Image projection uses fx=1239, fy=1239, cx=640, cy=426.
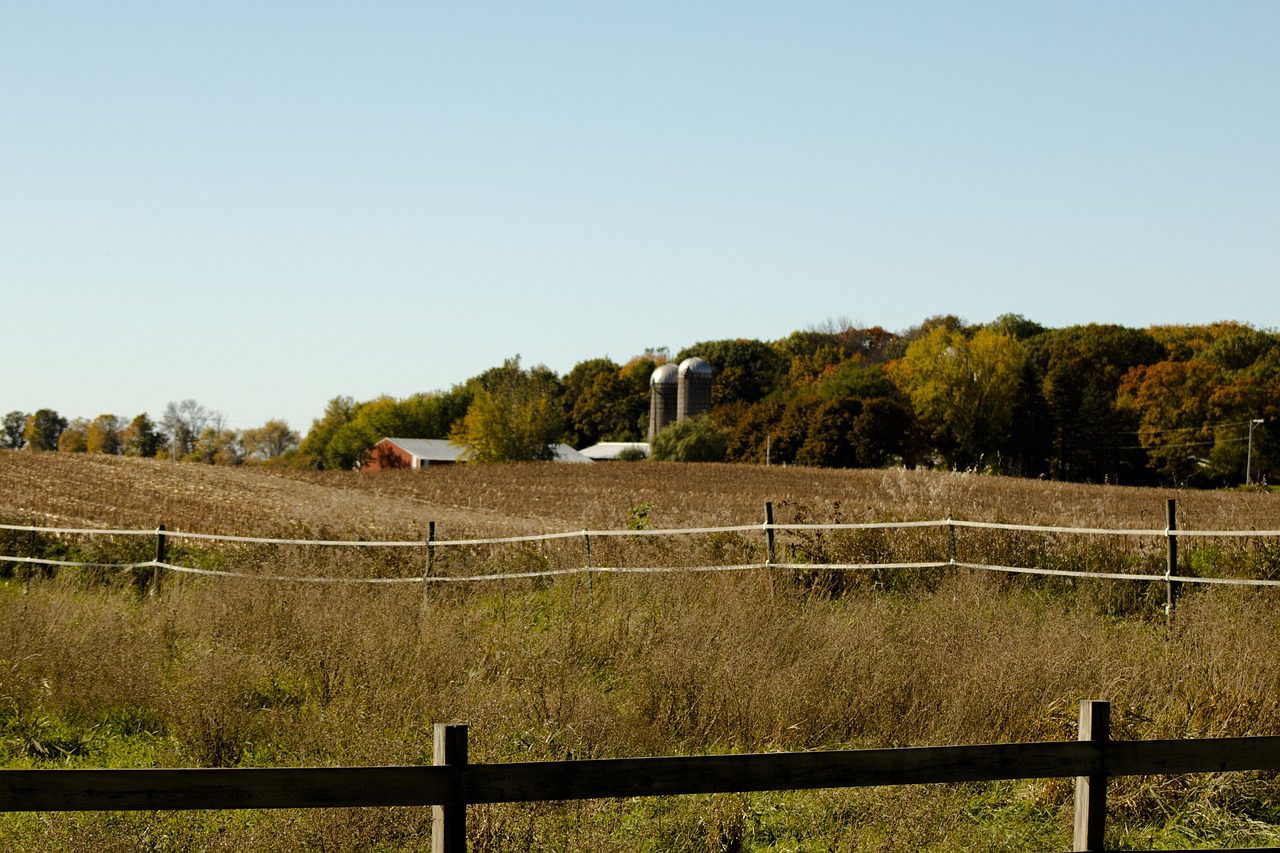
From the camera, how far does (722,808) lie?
6.62 metres

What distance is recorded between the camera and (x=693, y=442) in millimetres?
82188

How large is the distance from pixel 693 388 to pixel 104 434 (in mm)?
100987

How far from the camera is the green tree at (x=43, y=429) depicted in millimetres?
166875

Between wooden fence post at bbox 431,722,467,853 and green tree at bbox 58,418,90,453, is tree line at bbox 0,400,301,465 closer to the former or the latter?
green tree at bbox 58,418,90,453

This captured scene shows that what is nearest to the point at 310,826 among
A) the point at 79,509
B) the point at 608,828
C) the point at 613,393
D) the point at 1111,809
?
the point at 608,828

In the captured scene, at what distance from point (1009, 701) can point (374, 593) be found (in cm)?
755

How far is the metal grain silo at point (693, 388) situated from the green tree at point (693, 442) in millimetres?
21037

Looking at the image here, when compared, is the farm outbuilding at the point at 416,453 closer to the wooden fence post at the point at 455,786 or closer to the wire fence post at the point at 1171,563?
the wire fence post at the point at 1171,563

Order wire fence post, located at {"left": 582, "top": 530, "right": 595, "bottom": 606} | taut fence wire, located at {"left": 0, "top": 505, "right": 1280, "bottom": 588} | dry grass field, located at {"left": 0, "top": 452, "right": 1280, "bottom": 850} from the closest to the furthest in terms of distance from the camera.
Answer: dry grass field, located at {"left": 0, "top": 452, "right": 1280, "bottom": 850}, taut fence wire, located at {"left": 0, "top": 505, "right": 1280, "bottom": 588}, wire fence post, located at {"left": 582, "top": 530, "right": 595, "bottom": 606}

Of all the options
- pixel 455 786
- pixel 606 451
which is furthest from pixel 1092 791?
pixel 606 451

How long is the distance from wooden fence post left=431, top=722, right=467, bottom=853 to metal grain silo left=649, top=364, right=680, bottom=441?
10531 centimetres

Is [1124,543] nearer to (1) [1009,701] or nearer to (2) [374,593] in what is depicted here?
(1) [1009,701]

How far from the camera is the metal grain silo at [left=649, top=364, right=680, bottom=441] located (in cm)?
11012

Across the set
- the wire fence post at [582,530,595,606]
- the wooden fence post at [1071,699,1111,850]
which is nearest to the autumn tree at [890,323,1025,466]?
the wire fence post at [582,530,595,606]
